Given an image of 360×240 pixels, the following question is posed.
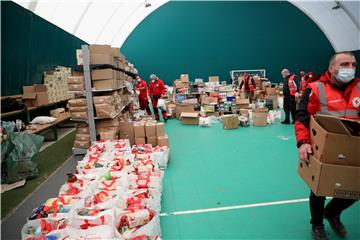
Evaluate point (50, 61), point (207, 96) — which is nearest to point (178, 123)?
point (207, 96)

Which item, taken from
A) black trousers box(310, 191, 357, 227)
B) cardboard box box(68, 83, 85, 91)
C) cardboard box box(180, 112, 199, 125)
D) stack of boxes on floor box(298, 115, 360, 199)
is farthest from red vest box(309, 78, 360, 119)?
cardboard box box(180, 112, 199, 125)

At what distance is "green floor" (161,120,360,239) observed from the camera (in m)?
2.50

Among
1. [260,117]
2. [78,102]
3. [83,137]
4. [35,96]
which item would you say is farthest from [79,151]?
[260,117]

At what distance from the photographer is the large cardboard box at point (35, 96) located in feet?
20.8

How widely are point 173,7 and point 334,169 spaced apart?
15.3 m

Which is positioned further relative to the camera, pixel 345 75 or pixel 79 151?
pixel 79 151

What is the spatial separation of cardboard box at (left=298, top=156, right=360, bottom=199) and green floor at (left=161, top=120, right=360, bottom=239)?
0.75 m

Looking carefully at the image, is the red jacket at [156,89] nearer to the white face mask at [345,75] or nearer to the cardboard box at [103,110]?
the cardboard box at [103,110]

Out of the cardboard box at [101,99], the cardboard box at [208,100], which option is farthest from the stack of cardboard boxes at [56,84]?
the cardboard box at [208,100]

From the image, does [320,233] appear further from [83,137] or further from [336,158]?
[83,137]

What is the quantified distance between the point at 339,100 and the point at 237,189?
1.79 metres

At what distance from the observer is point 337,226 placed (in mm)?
2316

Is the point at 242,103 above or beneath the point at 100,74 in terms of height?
beneath

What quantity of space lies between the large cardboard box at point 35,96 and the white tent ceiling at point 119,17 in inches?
84.2
